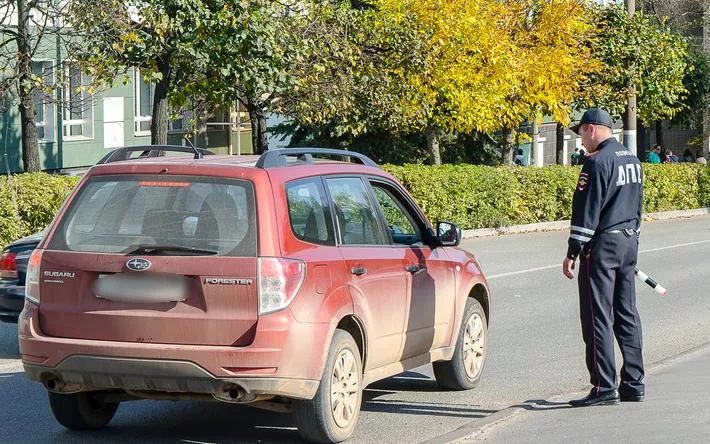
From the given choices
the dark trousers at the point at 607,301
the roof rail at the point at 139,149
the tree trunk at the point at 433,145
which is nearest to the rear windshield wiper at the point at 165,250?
the roof rail at the point at 139,149

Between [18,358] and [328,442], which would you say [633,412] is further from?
[18,358]

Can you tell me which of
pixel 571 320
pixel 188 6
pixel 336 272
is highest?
pixel 188 6

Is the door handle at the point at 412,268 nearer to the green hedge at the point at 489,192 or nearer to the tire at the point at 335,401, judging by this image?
the tire at the point at 335,401

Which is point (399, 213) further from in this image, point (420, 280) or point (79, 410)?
point (79, 410)

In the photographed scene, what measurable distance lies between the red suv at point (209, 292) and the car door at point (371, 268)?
15 millimetres

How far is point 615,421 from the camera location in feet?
24.5

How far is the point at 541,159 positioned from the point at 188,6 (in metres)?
47.6

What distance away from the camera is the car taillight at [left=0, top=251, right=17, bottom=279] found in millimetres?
10742

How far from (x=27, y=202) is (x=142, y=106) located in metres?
20.5

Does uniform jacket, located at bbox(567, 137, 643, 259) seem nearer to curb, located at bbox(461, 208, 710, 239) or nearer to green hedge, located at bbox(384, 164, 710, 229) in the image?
green hedge, located at bbox(384, 164, 710, 229)

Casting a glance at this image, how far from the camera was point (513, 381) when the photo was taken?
9578 mm

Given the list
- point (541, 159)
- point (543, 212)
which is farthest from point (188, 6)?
point (541, 159)

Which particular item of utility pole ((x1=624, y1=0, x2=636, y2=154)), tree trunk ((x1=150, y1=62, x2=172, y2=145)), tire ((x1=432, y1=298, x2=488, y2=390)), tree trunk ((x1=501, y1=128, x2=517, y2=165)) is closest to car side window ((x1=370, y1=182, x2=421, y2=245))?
tire ((x1=432, y1=298, x2=488, y2=390))

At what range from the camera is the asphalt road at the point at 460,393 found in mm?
7664
